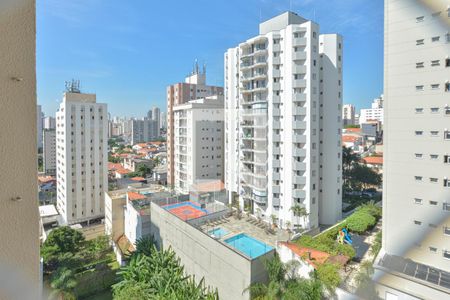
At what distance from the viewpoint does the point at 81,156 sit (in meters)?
10.7

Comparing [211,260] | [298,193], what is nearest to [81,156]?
[211,260]

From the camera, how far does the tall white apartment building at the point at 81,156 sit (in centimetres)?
1045

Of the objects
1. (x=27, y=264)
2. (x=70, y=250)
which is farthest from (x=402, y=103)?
(x=70, y=250)

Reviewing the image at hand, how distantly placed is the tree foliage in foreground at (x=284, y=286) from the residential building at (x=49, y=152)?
18.6 m

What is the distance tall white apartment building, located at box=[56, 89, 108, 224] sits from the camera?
1045cm

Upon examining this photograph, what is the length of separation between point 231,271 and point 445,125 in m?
4.37

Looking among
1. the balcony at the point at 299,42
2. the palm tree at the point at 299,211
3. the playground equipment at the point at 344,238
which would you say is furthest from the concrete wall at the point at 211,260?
the balcony at the point at 299,42

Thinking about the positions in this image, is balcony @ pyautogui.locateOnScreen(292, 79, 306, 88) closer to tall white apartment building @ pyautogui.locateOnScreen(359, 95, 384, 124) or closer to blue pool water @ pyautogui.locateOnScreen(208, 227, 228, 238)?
tall white apartment building @ pyautogui.locateOnScreen(359, 95, 384, 124)

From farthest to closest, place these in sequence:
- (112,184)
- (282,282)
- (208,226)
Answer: (112,184) → (208,226) → (282,282)

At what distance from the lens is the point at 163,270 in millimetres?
5137

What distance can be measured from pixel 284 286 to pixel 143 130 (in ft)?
110

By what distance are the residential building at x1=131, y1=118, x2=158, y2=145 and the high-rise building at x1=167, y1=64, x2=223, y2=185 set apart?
2146 cm

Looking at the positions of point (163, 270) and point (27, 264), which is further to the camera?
Answer: point (163, 270)

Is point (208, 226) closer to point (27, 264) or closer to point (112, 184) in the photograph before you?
point (27, 264)
